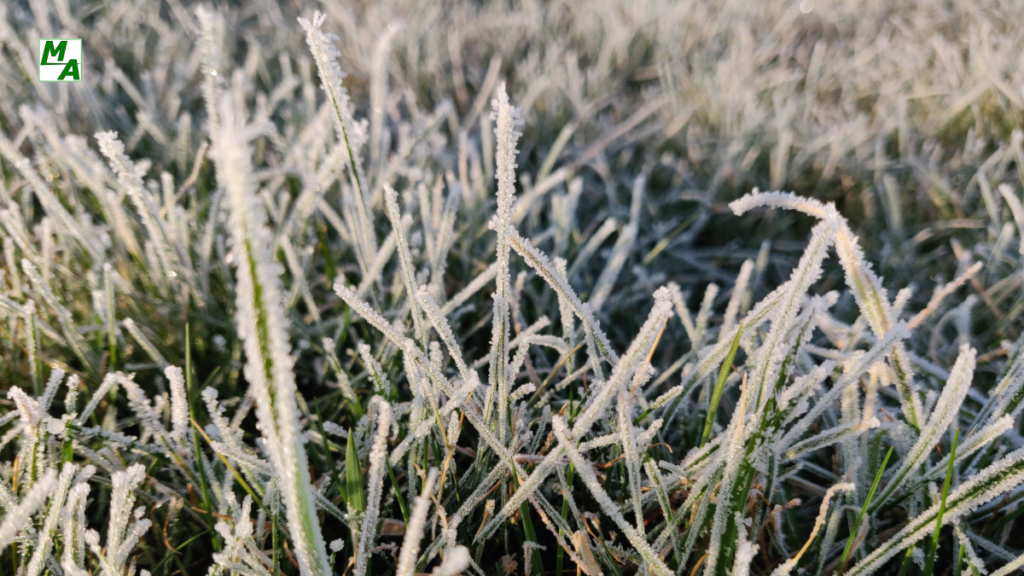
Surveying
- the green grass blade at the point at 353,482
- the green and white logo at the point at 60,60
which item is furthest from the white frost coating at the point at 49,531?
the green and white logo at the point at 60,60

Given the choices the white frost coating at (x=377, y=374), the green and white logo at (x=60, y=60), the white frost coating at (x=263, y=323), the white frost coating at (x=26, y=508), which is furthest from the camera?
the green and white logo at (x=60, y=60)

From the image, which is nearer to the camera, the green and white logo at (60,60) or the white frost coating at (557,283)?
the white frost coating at (557,283)

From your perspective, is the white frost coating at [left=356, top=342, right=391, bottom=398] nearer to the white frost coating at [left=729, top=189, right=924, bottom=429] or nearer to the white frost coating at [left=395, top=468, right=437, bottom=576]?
the white frost coating at [left=395, top=468, right=437, bottom=576]

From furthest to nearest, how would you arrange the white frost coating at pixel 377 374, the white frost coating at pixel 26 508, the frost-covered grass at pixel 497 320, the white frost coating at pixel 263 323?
the white frost coating at pixel 377 374
the frost-covered grass at pixel 497 320
the white frost coating at pixel 26 508
the white frost coating at pixel 263 323

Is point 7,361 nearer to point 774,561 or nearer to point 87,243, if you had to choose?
point 87,243

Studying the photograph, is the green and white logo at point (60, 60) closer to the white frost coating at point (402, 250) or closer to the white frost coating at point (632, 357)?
the white frost coating at point (402, 250)

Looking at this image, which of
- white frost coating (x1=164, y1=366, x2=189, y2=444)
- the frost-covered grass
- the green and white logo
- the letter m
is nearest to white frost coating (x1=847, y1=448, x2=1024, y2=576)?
the frost-covered grass

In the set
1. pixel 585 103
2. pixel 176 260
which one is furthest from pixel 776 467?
pixel 585 103

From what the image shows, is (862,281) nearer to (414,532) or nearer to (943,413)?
(943,413)
